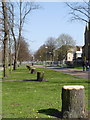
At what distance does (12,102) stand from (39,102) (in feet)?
3.19

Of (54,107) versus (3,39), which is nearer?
(54,107)

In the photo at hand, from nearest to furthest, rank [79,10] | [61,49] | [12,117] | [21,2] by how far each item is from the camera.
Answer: [12,117] → [79,10] → [21,2] → [61,49]

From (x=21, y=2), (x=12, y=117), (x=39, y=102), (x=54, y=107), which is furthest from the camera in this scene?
(x=21, y=2)

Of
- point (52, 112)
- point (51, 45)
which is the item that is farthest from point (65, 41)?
point (52, 112)

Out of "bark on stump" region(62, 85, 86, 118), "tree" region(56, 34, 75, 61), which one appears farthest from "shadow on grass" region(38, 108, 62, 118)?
"tree" region(56, 34, 75, 61)

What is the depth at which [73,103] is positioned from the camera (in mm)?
6723

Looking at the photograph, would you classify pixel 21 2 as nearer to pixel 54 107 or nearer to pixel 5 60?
pixel 5 60

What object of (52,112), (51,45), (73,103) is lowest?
(52,112)

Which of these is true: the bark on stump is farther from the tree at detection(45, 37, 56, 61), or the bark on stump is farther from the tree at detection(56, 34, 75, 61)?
the tree at detection(45, 37, 56, 61)

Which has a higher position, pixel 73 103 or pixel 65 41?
pixel 65 41

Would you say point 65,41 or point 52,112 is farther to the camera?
point 65,41

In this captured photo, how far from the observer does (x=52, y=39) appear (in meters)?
96.9

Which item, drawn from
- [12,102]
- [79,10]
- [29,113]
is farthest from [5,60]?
[29,113]

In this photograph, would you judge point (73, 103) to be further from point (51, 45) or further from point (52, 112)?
point (51, 45)
